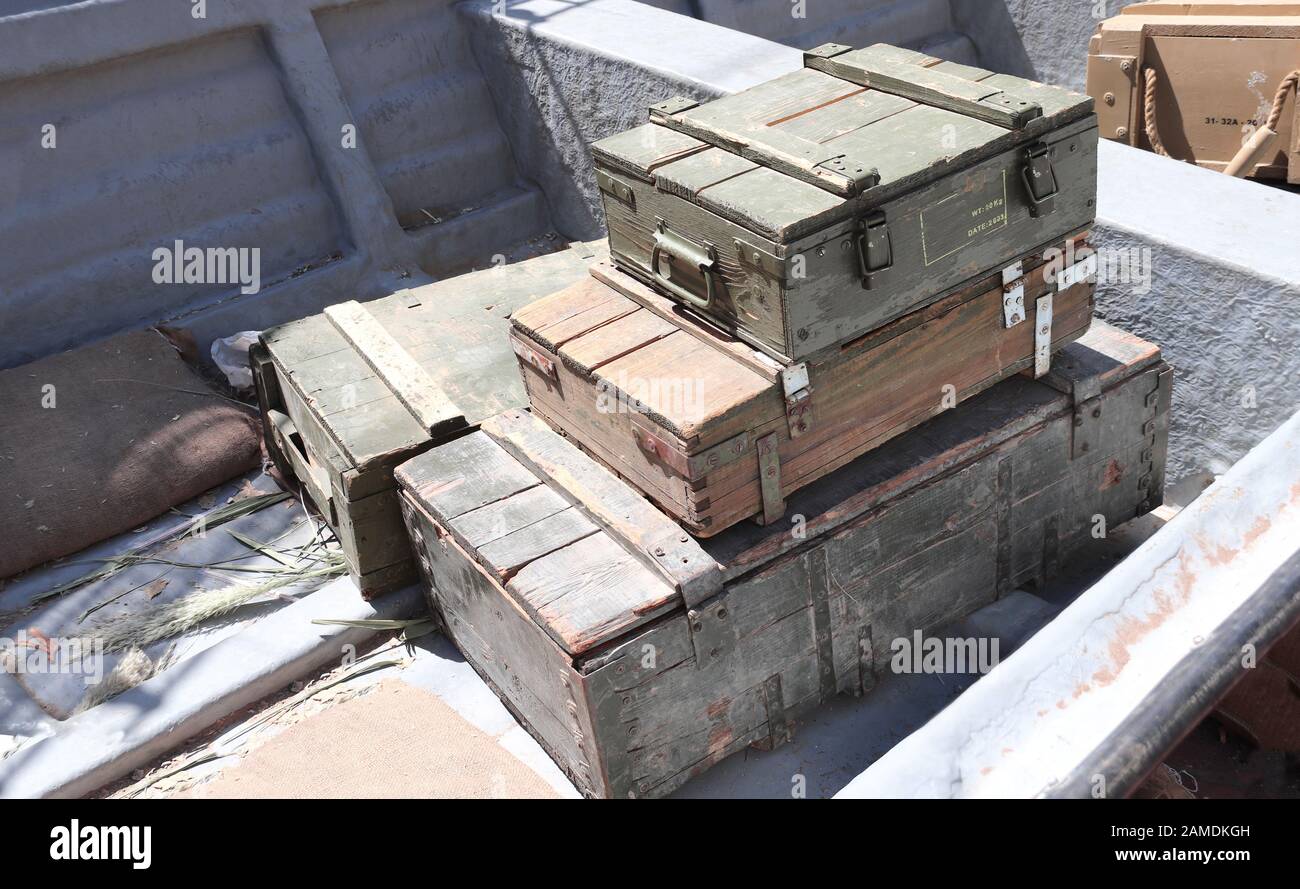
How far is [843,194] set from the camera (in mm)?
2979

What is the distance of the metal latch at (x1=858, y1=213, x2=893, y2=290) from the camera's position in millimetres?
3010

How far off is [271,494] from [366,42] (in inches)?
105

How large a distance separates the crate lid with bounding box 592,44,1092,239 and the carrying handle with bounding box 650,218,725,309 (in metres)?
0.13

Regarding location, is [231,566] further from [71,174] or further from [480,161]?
[480,161]

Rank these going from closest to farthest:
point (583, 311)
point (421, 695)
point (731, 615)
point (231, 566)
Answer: point (731, 615) < point (583, 311) < point (421, 695) < point (231, 566)

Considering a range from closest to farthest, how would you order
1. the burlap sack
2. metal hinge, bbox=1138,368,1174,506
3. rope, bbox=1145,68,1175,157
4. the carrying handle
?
the carrying handle
metal hinge, bbox=1138,368,1174,506
the burlap sack
rope, bbox=1145,68,1175,157

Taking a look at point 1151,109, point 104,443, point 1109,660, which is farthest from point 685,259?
point 1151,109

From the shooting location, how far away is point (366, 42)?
6.28 meters

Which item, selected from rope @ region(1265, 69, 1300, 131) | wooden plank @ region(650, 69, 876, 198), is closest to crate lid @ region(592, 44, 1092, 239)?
wooden plank @ region(650, 69, 876, 198)

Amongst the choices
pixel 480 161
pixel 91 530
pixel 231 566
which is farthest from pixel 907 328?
pixel 480 161

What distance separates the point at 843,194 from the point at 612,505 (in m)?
1.06

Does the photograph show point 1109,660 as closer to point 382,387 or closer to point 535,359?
point 535,359

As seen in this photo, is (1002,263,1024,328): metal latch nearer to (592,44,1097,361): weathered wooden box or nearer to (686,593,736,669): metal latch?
(592,44,1097,361): weathered wooden box

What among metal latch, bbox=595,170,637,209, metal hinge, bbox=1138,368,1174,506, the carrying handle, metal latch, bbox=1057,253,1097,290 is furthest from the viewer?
metal hinge, bbox=1138,368,1174,506
